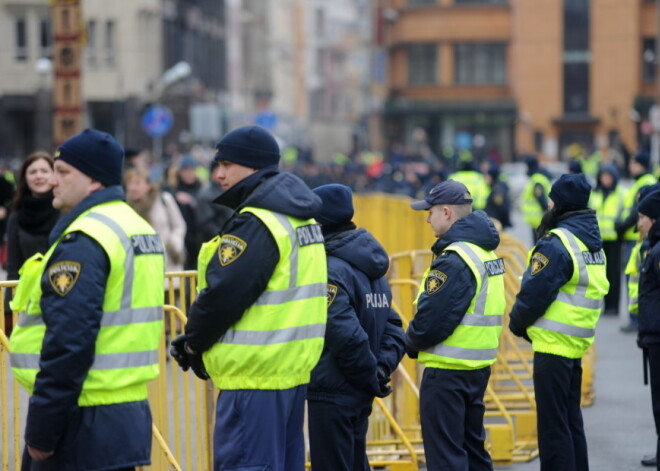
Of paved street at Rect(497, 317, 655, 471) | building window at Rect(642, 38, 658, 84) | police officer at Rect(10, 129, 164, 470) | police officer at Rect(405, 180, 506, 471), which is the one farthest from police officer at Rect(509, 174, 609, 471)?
building window at Rect(642, 38, 658, 84)

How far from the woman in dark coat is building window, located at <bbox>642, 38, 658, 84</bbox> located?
220ft

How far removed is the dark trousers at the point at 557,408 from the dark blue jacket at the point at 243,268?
274cm

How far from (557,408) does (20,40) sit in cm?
5487

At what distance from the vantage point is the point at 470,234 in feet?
25.6

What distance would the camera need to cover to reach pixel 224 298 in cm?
589

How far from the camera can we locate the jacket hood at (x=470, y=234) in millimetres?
7797

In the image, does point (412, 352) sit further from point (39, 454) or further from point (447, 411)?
point (39, 454)

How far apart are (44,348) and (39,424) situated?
271 mm

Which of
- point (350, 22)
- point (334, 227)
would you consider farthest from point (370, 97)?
point (334, 227)

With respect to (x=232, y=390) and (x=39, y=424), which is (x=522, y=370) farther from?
(x=39, y=424)

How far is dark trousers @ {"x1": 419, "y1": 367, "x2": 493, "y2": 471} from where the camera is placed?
7.76 meters

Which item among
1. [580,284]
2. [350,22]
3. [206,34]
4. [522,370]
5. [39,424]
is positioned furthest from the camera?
[350,22]

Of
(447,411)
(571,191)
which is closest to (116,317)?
(447,411)

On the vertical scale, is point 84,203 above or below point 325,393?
above
